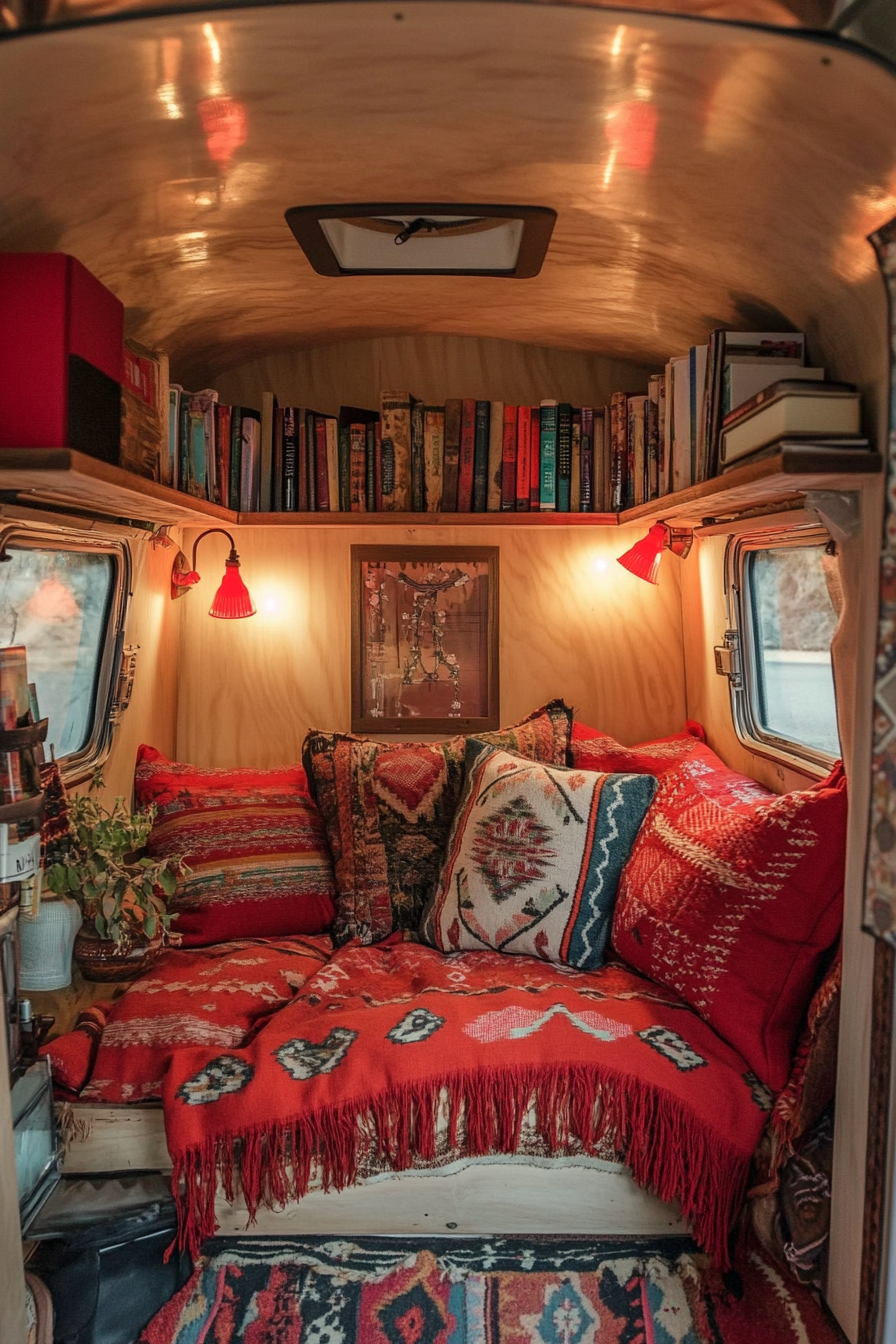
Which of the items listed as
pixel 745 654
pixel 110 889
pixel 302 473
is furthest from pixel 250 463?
pixel 745 654

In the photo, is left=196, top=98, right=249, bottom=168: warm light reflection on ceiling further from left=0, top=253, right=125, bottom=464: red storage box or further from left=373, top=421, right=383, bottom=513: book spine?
left=373, top=421, right=383, bottom=513: book spine

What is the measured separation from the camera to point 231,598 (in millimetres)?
2949

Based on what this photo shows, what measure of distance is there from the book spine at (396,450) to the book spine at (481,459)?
0.67ft

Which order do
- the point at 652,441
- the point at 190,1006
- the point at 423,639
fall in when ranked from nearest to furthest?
the point at 190,1006, the point at 652,441, the point at 423,639

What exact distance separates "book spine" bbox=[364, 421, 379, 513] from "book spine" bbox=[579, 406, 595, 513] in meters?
0.65

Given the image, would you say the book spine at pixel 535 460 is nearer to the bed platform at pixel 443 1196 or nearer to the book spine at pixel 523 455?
the book spine at pixel 523 455

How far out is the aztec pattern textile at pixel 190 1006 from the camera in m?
2.01

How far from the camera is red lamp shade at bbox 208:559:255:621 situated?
2.95m

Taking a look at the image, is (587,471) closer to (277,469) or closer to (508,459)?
(508,459)

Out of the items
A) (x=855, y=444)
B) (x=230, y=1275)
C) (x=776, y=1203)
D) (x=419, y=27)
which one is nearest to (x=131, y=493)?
(x=419, y=27)

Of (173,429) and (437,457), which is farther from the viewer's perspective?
(437,457)

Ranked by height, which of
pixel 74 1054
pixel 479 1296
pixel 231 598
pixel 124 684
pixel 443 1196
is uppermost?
pixel 231 598

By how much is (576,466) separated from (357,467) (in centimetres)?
68

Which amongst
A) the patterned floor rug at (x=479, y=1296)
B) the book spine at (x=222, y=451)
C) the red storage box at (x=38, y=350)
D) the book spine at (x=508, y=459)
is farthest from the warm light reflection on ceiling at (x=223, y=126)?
the patterned floor rug at (x=479, y=1296)
